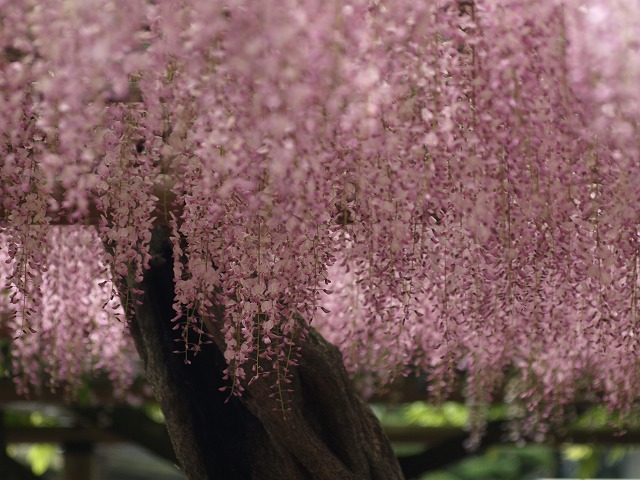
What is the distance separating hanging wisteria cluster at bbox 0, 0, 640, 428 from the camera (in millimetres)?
2084

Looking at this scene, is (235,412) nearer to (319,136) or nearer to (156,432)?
(319,136)

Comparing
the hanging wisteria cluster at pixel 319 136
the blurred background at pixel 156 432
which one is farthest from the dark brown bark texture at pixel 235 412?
the blurred background at pixel 156 432

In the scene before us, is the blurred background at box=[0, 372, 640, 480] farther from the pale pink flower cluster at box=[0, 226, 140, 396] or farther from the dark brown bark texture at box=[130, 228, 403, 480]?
the dark brown bark texture at box=[130, 228, 403, 480]

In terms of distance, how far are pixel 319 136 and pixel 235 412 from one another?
126cm

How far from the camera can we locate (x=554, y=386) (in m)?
4.46

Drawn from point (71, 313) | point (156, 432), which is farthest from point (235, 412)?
point (156, 432)

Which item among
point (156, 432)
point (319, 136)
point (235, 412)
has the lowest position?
point (235, 412)

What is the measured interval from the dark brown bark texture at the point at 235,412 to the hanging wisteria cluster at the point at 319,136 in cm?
16

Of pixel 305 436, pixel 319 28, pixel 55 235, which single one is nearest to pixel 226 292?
pixel 305 436

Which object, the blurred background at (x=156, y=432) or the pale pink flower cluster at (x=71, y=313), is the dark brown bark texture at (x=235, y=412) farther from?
the blurred background at (x=156, y=432)

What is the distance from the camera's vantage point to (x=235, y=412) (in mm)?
3283

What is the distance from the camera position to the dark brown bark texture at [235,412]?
314cm


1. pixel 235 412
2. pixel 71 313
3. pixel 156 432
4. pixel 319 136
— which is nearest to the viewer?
pixel 319 136

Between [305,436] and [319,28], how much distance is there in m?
1.39
